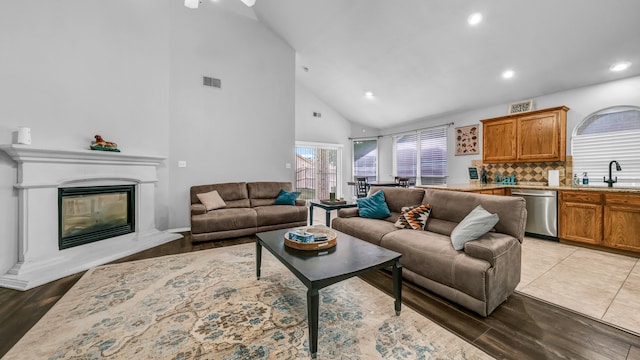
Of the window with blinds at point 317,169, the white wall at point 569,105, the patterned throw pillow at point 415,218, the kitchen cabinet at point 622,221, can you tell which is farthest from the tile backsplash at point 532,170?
the window with blinds at point 317,169

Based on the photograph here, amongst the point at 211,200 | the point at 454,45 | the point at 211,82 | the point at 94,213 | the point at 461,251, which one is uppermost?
the point at 454,45

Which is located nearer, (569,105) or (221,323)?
(221,323)

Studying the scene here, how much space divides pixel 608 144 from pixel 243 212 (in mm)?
5819

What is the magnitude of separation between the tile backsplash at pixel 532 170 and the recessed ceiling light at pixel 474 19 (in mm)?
2801

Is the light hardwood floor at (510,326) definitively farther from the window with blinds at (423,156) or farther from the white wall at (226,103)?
the window with blinds at (423,156)

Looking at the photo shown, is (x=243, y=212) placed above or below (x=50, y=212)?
below

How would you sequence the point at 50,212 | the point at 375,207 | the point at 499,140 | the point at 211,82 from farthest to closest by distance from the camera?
the point at 211,82 < the point at 499,140 < the point at 375,207 < the point at 50,212

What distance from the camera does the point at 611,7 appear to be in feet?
8.78

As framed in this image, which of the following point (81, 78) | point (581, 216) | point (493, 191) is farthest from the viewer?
point (493, 191)

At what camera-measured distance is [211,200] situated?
421 cm

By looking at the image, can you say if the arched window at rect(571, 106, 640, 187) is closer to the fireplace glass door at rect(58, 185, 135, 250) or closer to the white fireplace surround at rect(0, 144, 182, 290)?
the white fireplace surround at rect(0, 144, 182, 290)

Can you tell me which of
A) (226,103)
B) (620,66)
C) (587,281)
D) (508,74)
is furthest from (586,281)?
(226,103)

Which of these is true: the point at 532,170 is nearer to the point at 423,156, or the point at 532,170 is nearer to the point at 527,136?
the point at 527,136

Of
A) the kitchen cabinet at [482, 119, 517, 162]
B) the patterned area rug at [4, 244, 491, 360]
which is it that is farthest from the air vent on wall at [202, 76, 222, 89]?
the kitchen cabinet at [482, 119, 517, 162]
